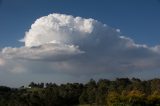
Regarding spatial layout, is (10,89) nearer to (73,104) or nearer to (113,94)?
(73,104)

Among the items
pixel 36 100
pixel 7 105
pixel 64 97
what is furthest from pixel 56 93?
pixel 7 105

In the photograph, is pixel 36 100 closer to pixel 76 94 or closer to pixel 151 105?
pixel 76 94

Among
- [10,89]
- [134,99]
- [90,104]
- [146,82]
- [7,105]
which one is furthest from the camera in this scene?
[10,89]

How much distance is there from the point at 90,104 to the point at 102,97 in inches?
242

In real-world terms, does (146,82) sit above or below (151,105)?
above

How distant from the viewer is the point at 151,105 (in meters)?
83.2

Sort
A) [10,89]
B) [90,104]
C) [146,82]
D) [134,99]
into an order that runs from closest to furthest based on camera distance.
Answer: [134,99]
[90,104]
[146,82]
[10,89]

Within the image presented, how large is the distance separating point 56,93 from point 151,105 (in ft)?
113

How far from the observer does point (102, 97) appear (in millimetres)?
101688

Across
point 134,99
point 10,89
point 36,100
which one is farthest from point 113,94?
point 10,89

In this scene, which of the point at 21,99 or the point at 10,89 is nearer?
the point at 21,99

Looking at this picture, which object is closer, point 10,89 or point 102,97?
point 102,97

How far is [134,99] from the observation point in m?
82.3

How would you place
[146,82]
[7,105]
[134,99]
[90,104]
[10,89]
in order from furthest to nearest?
[10,89]
[146,82]
[90,104]
[7,105]
[134,99]
